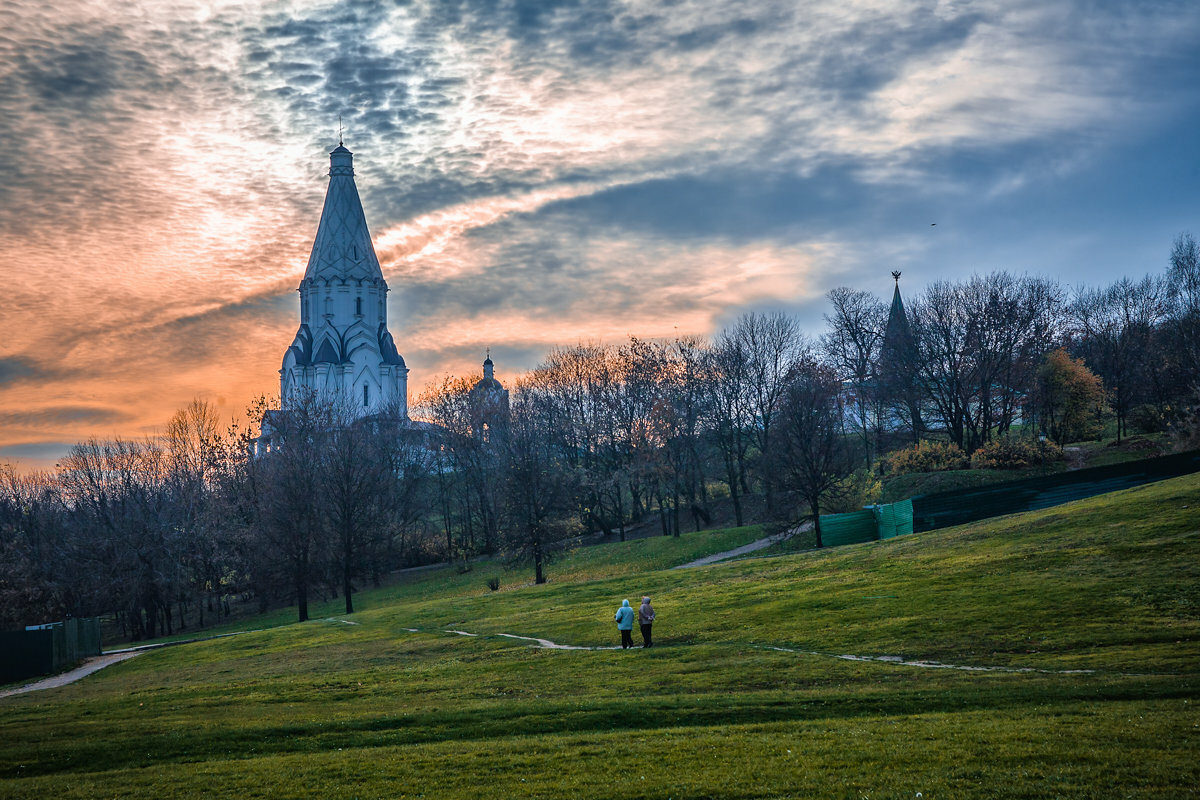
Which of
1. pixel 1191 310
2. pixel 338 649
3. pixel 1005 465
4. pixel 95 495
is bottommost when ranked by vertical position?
pixel 338 649

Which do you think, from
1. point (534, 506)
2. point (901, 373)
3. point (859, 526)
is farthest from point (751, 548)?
point (901, 373)

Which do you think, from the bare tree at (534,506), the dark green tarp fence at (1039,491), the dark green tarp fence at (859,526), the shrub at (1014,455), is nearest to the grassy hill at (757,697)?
the dark green tarp fence at (1039,491)

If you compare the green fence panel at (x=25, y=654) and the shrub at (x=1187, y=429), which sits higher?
the shrub at (x=1187, y=429)

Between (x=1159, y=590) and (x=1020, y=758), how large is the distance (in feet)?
47.5

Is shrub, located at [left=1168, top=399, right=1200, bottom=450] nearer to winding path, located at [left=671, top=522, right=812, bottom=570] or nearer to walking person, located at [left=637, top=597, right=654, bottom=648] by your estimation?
winding path, located at [left=671, top=522, right=812, bottom=570]

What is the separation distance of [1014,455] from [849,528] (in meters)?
13.8

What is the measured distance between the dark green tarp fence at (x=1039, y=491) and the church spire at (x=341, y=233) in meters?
93.6

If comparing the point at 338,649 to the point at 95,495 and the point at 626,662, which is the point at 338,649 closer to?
the point at 626,662

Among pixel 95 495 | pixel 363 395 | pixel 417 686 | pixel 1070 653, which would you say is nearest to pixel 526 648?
pixel 417 686

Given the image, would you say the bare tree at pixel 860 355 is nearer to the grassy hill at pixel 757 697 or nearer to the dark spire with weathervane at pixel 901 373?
the dark spire with weathervane at pixel 901 373

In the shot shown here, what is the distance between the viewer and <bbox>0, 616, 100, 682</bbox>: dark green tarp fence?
43688 millimetres

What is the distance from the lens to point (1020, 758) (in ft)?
46.3

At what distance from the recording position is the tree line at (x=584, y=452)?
62.2 metres

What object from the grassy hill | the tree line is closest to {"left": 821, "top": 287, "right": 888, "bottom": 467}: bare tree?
the tree line
